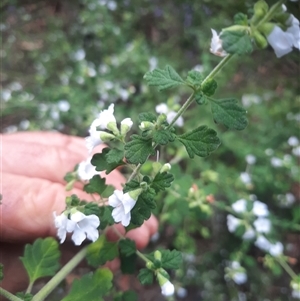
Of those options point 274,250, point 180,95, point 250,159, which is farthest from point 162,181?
point 180,95

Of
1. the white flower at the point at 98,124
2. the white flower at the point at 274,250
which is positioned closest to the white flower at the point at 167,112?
the white flower at the point at 98,124

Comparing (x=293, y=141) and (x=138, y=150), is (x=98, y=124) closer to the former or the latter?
(x=138, y=150)

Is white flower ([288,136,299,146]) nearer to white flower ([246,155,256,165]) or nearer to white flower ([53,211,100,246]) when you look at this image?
white flower ([246,155,256,165])

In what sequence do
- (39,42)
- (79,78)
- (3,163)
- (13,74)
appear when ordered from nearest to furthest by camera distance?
(3,163) → (79,78) → (13,74) → (39,42)

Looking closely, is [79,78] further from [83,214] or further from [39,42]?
[83,214]

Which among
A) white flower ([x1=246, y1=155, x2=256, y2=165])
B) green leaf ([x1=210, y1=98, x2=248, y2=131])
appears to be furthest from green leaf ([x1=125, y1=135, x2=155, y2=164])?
white flower ([x1=246, y1=155, x2=256, y2=165])

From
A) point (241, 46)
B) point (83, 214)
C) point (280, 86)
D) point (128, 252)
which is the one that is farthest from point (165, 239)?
point (241, 46)

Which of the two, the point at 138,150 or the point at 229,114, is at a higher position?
the point at 229,114
